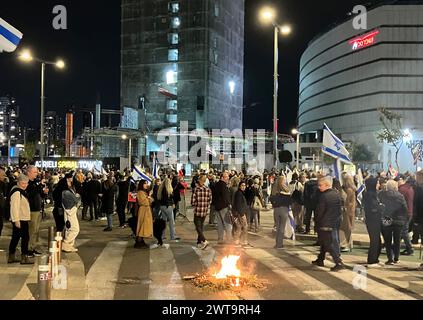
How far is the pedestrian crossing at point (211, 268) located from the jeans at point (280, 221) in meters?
0.27

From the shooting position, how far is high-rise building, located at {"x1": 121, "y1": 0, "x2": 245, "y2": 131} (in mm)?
70375

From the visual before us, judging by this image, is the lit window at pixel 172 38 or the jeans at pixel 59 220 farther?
the lit window at pixel 172 38

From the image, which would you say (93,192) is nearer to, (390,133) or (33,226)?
(33,226)

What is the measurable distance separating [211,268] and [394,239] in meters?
4.18

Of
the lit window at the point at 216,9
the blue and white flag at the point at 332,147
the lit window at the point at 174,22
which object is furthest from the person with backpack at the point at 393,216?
the lit window at the point at 174,22

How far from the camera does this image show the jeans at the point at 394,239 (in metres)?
10.8

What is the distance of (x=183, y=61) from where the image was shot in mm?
71812

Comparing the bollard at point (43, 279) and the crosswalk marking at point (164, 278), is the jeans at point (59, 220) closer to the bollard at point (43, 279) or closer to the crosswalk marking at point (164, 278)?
the crosswalk marking at point (164, 278)

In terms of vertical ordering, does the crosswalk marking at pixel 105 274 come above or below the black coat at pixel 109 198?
below

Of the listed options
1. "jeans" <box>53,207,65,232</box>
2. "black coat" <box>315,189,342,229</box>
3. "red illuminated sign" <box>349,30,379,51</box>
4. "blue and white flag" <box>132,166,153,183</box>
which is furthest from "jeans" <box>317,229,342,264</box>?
"red illuminated sign" <box>349,30,379,51</box>

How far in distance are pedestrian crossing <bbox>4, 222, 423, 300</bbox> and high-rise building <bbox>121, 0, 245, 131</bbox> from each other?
56.8 m

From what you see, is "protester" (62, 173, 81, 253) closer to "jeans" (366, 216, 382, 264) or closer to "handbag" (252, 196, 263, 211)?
"handbag" (252, 196, 263, 211)

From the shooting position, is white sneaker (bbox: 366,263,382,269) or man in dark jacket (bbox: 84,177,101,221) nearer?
white sneaker (bbox: 366,263,382,269)

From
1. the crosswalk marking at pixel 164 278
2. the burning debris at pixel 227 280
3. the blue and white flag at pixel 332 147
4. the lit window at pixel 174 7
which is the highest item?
the lit window at pixel 174 7
